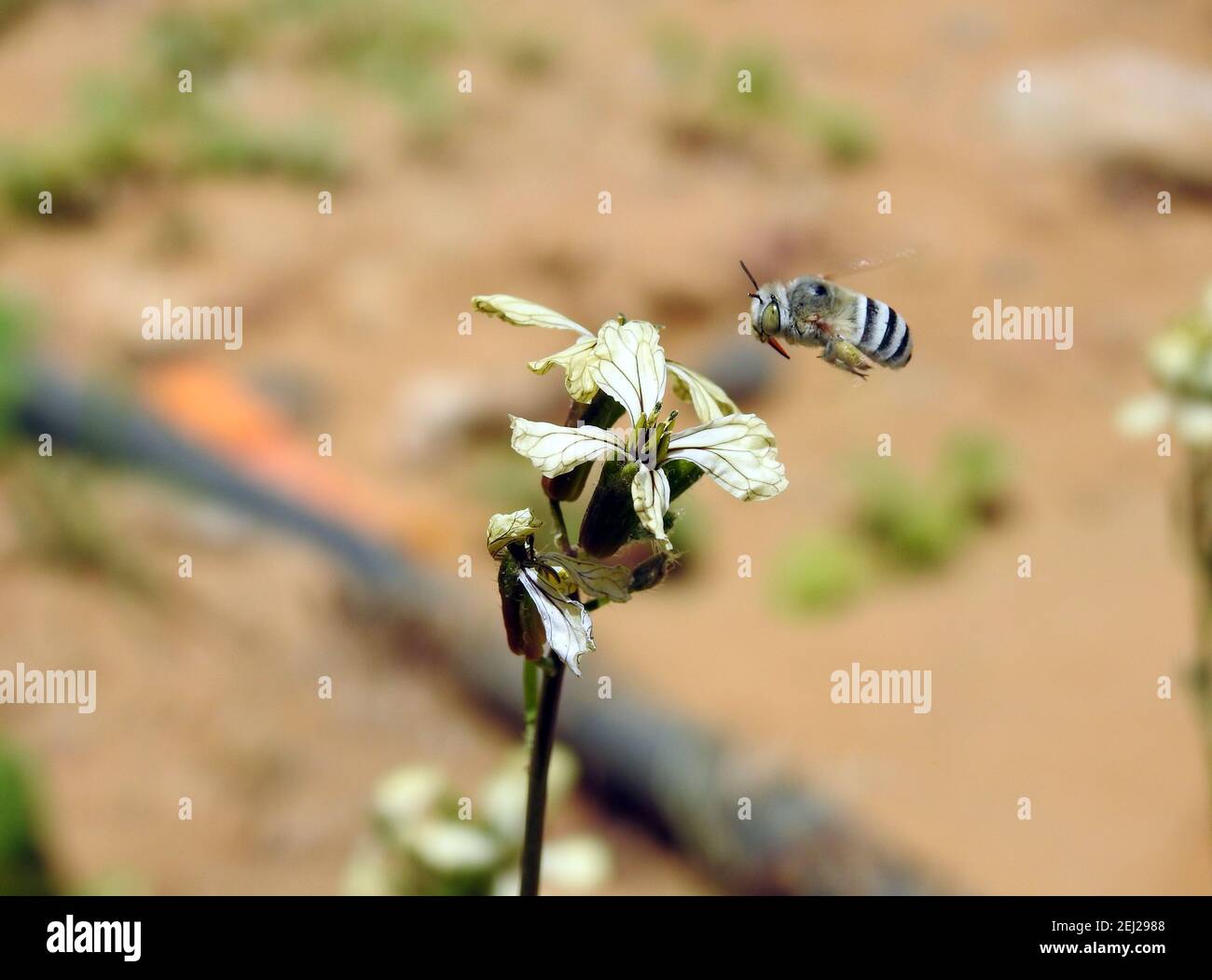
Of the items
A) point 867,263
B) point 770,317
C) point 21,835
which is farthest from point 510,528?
point 21,835

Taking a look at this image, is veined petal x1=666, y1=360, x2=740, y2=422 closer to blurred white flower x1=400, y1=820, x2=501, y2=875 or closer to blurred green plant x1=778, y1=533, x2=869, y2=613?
blurred white flower x1=400, y1=820, x2=501, y2=875

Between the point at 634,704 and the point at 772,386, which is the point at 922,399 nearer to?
the point at 772,386

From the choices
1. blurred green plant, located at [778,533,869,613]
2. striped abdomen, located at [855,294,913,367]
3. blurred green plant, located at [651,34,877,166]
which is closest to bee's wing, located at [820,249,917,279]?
striped abdomen, located at [855,294,913,367]

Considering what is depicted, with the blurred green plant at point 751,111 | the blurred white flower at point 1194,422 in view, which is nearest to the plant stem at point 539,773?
the blurred white flower at point 1194,422

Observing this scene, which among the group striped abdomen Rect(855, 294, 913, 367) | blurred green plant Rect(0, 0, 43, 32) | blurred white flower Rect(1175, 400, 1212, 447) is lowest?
blurred white flower Rect(1175, 400, 1212, 447)

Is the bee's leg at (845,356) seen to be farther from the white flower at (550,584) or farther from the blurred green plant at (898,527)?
the blurred green plant at (898,527)

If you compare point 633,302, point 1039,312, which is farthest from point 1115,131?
point 633,302
